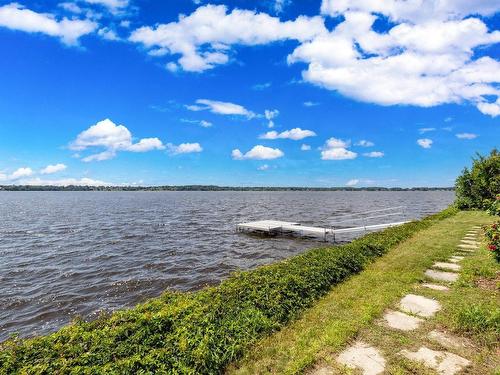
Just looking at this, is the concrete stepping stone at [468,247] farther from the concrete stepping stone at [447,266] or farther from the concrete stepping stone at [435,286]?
the concrete stepping stone at [435,286]

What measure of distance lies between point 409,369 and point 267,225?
23.6m

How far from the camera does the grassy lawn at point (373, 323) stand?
495 centimetres

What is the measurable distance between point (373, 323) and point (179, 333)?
12.4 ft

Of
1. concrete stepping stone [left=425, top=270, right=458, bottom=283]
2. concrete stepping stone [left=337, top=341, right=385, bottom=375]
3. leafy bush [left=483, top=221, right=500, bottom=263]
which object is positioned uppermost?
leafy bush [left=483, top=221, right=500, bottom=263]

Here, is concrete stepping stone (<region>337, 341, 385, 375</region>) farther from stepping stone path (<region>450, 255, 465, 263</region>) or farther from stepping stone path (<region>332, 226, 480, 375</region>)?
stepping stone path (<region>450, 255, 465, 263</region>)

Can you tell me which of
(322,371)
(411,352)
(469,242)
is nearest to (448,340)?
(411,352)

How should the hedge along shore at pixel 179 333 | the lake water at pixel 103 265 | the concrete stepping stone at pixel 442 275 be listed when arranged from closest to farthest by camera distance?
1. the hedge along shore at pixel 179 333
2. the concrete stepping stone at pixel 442 275
3. the lake water at pixel 103 265

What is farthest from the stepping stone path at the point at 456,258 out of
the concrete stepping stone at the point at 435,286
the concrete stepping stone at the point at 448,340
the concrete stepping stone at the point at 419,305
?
the concrete stepping stone at the point at 448,340

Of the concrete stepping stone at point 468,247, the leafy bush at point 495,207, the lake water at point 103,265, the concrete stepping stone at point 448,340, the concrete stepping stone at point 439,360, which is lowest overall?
the lake water at point 103,265

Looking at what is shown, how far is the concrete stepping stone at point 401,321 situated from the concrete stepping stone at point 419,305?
27 cm

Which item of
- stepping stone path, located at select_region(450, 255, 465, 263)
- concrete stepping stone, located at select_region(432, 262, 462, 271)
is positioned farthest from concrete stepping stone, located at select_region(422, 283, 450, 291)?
stepping stone path, located at select_region(450, 255, 465, 263)

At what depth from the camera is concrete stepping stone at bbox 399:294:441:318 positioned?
6622 mm

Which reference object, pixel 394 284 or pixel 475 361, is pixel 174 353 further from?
pixel 394 284

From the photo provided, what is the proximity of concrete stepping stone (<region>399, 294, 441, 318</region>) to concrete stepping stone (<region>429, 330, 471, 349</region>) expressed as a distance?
0.78 meters
